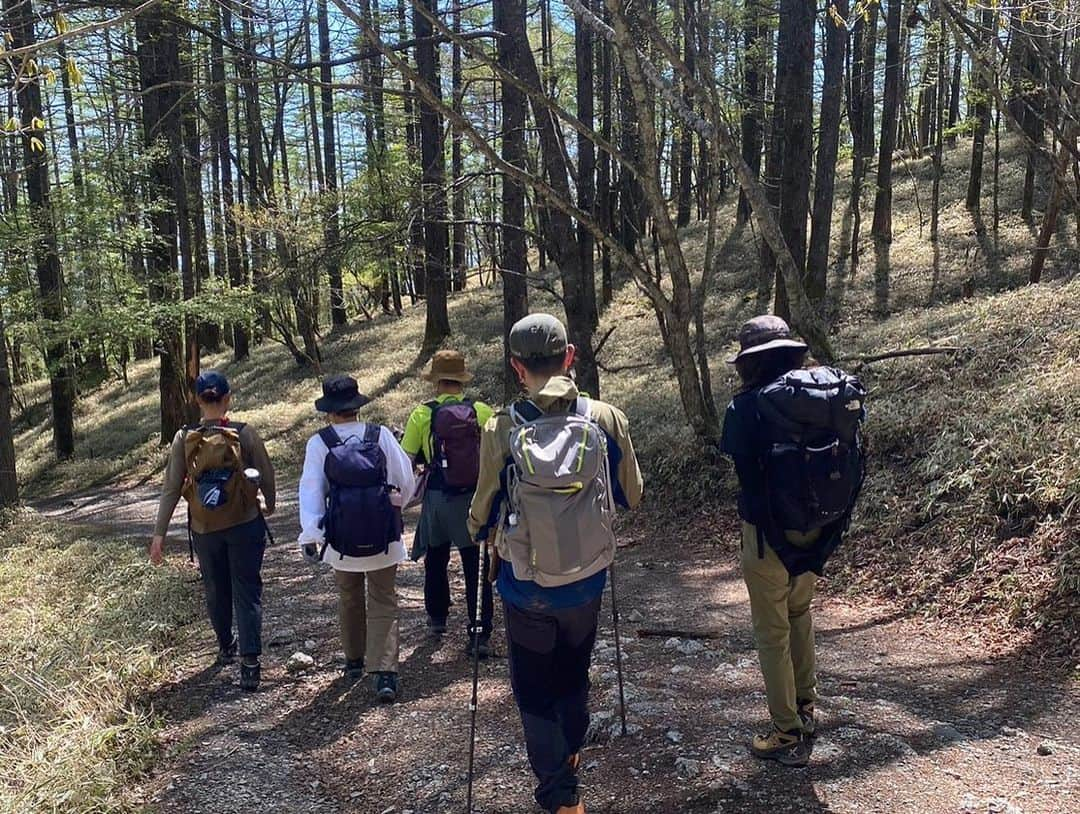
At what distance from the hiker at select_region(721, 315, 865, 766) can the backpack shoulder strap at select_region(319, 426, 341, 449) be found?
2.18m

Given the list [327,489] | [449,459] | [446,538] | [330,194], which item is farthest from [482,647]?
[330,194]

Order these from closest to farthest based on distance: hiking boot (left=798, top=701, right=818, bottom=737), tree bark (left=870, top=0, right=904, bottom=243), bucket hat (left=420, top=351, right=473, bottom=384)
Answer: hiking boot (left=798, top=701, right=818, bottom=737), bucket hat (left=420, top=351, right=473, bottom=384), tree bark (left=870, top=0, right=904, bottom=243)

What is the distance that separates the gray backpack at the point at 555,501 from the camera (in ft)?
9.25

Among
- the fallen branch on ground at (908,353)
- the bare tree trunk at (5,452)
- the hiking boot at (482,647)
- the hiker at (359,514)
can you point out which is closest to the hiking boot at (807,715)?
the hiking boot at (482,647)

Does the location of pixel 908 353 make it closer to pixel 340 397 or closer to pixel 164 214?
pixel 340 397

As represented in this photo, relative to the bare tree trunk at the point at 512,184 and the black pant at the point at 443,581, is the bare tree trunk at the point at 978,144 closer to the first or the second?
the bare tree trunk at the point at 512,184

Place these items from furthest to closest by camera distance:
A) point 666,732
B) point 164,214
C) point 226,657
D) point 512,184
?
point 164,214
point 512,184
point 226,657
point 666,732

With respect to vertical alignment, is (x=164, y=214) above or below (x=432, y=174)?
below

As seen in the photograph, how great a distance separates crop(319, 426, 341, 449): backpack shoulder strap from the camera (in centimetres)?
442

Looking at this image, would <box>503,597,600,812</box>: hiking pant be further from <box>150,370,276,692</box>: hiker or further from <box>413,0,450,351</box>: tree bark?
<box>413,0,450,351</box>: tree bark

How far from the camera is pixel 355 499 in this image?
4363 mm

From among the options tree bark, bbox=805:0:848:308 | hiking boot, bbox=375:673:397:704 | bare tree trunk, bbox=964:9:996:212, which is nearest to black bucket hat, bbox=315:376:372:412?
hiking boot, bbox=375:673:397:704

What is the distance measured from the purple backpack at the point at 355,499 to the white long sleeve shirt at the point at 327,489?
1.8 inches

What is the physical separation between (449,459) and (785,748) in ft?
8.33
